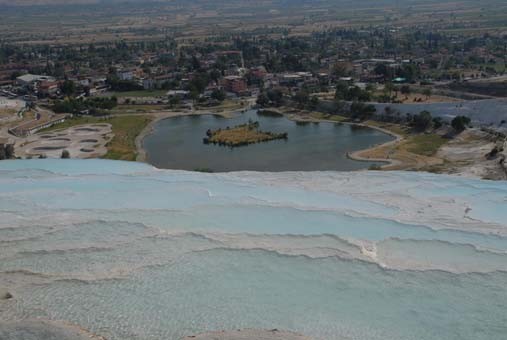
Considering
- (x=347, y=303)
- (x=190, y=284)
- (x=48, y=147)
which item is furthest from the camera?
(x=48, y=147)

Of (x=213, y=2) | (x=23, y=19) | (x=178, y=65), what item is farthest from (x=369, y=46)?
(x=213, y=2)

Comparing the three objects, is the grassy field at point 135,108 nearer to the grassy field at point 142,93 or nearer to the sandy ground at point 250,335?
the grassy field at point 142,93

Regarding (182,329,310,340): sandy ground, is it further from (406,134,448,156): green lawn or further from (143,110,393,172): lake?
(406,134,448,156): green lawn

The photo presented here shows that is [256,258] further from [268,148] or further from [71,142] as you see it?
[71,142]

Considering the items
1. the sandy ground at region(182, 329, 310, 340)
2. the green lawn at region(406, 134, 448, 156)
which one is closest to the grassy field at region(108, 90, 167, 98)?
the green lawn at region(406, 134, 448, 156)

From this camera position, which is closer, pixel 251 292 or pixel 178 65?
pixel 251 292

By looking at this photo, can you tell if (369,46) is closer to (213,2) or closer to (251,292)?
(251,292)
